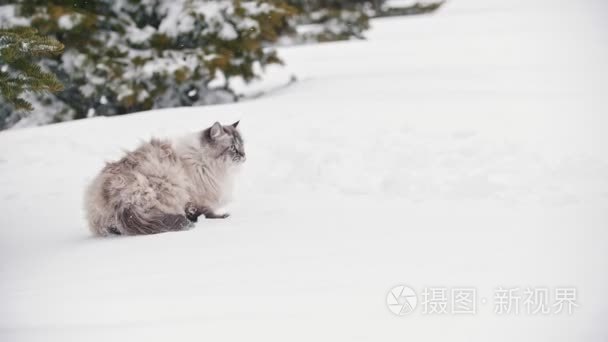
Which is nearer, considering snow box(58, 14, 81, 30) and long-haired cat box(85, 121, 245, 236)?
long-haired cat box(85, 121, 245, 236)

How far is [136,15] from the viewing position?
33.3 ft

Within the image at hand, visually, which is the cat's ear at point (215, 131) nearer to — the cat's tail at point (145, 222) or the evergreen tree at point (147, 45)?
the cat's tail at point (145, 222)

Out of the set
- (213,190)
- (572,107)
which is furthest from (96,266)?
(572,107)

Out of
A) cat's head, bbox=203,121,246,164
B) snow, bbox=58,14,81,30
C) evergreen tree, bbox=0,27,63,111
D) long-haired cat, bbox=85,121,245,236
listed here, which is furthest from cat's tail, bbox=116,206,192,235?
snow, bbox=58,14,81,30

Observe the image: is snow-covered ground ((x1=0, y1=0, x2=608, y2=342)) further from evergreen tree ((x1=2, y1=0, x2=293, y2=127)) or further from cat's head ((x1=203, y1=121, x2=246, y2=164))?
evergreen tree ((x1=2, y1=0, x2=293, y2=127))

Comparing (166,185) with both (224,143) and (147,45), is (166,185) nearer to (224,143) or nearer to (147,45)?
(224,143)

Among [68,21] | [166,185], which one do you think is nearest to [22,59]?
[166,185]

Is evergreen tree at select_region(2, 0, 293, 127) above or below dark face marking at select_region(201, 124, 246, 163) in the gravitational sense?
above

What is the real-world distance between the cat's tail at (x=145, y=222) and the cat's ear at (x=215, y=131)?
874 millimetres

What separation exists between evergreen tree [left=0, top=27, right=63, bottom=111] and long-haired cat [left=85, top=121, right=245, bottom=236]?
2.78 ft

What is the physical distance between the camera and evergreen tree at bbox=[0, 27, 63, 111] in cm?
443

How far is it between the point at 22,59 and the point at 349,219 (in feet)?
9.08

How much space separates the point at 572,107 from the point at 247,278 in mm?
6141

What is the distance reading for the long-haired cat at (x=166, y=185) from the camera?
196 inches
